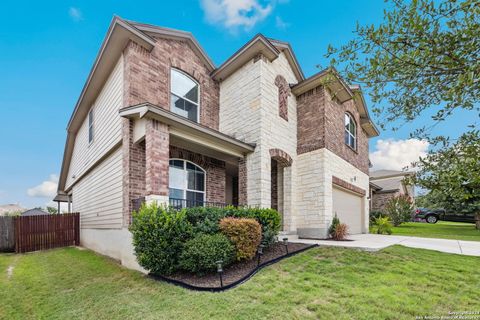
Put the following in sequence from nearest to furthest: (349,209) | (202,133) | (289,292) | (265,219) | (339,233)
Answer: (289,292) → (265,219) → (202,133) → (339,233) → (349,209)

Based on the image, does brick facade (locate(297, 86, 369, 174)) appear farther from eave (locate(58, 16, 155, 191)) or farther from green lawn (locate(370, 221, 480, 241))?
eave (locate(58, 16, 155, 191))

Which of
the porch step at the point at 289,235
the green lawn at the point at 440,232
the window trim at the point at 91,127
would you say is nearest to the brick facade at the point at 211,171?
the porch step at the point at 289,235

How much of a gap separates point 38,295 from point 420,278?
7545mm

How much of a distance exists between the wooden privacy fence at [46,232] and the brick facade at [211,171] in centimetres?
819

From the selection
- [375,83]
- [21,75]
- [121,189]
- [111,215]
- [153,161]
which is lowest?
[111,215]

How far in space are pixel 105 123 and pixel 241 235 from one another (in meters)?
7.23

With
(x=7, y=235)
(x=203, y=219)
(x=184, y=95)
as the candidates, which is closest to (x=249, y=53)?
(x=184, y=95)

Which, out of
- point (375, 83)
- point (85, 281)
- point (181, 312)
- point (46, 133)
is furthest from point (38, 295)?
point (46, 133)

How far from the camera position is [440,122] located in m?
3.19

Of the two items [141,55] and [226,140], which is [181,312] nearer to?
[226,140]

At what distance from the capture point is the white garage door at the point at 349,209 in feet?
38.6

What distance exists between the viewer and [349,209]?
13.1 metres

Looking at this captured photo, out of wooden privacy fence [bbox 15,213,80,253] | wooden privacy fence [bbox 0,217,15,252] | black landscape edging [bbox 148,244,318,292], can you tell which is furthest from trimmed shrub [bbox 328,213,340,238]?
wooden privacy fence [bbox 0,217,15,252]

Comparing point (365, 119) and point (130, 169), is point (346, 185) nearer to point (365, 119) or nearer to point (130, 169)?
point (365, 119)
